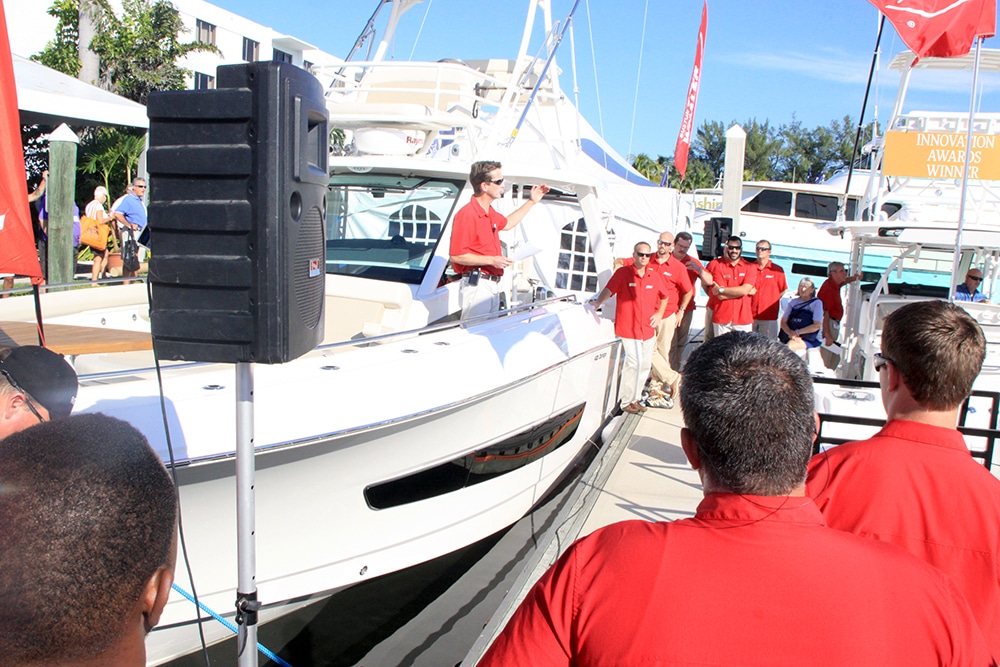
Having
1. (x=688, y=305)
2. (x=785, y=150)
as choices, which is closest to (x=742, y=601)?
(x=688, y=305)

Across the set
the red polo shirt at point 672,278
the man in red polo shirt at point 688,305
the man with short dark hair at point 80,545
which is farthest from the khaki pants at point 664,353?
the man with short dark hair at point 80,545

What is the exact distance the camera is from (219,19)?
30719mm

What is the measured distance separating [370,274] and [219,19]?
30025 millimetres

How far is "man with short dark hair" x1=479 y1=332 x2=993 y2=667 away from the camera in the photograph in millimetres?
1137

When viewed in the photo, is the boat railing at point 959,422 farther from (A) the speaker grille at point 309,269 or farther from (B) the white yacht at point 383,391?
(A) the speaker grille at point 309,269

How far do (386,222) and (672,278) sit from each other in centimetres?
284

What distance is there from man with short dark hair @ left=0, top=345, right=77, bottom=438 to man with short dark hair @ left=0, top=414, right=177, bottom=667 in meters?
1.35

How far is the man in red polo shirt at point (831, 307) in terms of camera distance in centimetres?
844

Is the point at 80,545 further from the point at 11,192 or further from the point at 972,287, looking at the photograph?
the point at 972,287

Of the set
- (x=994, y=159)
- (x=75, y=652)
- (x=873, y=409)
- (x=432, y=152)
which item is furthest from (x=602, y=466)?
(x=75, y=652)

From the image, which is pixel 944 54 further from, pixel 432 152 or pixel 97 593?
pixel 97 593

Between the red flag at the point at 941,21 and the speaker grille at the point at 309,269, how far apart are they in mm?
4583

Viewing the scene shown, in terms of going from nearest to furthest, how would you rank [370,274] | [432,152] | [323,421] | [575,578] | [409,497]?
[575,578] < [323,421] < [409,497] < [370,274] < [432,152]

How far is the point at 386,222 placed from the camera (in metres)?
5.48
